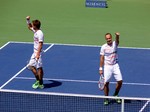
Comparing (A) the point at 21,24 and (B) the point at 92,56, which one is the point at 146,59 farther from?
(A) the point at 21,24

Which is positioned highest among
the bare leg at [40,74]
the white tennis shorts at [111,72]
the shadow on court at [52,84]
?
the white tennis shorts at [111,72]

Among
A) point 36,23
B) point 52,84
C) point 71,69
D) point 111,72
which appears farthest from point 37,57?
point 71,69

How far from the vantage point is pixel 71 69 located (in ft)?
65.1

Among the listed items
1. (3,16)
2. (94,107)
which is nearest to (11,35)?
(3,16)

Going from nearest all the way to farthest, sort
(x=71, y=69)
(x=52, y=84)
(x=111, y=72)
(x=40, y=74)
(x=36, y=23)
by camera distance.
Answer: (x=111, y=72)
(x=36, y=23)
(x=40, y=74)
(x=52, y=84)
(x=71, y=69)

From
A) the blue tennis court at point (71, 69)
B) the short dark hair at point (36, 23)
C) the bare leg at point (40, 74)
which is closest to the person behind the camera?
the short dark hair at point (36, 23)

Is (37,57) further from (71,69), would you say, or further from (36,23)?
(71,69)

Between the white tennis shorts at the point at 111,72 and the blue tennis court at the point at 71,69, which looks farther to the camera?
the blue tennis court at the point at 71,69

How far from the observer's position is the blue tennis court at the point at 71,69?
1770 cm

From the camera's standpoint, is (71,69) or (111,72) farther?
(71,69)

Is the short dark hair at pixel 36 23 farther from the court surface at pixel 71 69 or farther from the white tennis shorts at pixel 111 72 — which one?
the white tennis shorts at pixel 111 72

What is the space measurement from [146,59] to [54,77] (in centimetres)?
416

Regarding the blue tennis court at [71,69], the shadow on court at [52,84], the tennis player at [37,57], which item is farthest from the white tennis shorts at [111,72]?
the shadow on court at [52,84]

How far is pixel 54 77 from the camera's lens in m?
18.8
